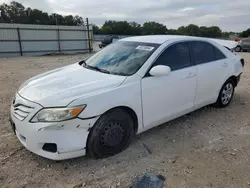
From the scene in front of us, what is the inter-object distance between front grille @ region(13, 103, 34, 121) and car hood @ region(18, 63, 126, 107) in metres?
0.11

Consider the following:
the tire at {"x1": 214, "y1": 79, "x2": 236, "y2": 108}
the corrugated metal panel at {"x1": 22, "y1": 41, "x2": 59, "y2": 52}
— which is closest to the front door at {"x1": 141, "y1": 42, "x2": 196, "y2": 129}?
the tire at {"x1": 214, "y1": 79, "x2": 236, "y2": 108}

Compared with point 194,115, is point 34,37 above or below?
above

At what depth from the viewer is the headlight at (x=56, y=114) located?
7.92 feet

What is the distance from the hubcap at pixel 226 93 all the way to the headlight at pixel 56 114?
331 centimetres

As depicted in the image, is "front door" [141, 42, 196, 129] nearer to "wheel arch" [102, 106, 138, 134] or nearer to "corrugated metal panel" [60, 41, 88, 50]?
"wheel arch" [102, 106, 138, 134]

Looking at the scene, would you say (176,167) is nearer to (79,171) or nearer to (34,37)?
(79,171)

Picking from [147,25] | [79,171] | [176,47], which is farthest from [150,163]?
[147,25]

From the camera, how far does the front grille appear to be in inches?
99.3

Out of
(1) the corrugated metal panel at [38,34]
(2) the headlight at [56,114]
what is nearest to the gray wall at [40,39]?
(1) the corrugated metal panel at [38,34]

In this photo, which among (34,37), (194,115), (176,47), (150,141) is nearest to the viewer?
(150,141)

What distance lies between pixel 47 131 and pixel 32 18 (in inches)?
2866

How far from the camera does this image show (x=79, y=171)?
103 inches

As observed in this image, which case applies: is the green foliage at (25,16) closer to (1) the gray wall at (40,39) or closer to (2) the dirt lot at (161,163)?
(1) the gray wall at (40,39)

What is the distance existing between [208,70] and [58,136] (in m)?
2.85
